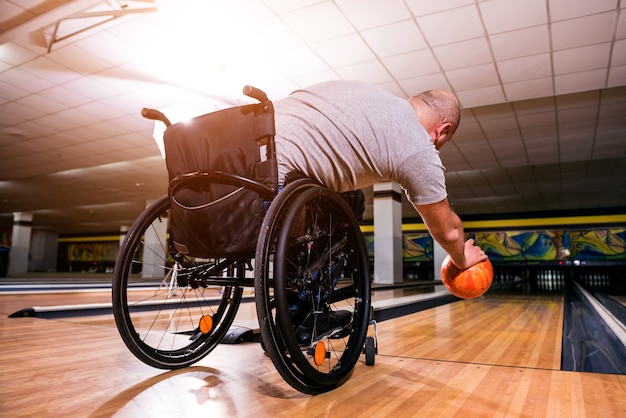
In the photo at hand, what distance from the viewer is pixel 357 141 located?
3.85 feet

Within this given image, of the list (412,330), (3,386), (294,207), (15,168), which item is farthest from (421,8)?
(15,168)

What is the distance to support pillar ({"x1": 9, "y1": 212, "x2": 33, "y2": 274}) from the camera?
1736 centimetres

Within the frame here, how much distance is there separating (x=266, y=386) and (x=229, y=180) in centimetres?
59

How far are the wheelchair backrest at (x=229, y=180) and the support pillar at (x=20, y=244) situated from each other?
66.0 ft

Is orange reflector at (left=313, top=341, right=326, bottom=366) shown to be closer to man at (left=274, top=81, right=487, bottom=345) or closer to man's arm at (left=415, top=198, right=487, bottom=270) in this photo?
man at (left=274, top=81, right=487, bottom=345)

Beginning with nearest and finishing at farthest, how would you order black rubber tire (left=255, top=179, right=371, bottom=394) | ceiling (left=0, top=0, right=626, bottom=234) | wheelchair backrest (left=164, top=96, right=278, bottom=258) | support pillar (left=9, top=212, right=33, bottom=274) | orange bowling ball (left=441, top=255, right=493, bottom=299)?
1. black rubber tire (left=255, top=179, right=371, bottom=394)
2. wheelchair backrest (left=164, top=96, right=278, bottom=258)
3. orange bowling ball (left=441, top=255, right=493, bottom=299)
4. ceiling (left=0, top=0, right=626, bottom=234)
5. support pillar (left=9, top=212, right=33, bottom=274)

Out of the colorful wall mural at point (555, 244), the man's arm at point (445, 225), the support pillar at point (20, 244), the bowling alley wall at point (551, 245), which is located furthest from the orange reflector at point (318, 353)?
the support pillar at point (20, 244)

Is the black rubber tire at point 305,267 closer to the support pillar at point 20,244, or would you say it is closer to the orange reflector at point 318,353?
the orange reflector at point 318,353

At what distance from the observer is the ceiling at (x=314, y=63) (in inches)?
146

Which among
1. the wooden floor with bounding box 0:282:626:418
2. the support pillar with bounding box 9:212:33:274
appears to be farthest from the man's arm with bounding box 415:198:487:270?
the support pillar with bounding box 9:212:33:274

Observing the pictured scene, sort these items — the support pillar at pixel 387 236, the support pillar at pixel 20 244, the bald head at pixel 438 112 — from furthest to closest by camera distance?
the support pillar at pixel 20 244
the support pillar at pixel 387 236
the bald head at pixel 438 112

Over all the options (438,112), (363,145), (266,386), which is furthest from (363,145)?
(266,386)

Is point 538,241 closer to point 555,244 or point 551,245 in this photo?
point 551,245

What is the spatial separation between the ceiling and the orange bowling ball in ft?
A: 9.29
